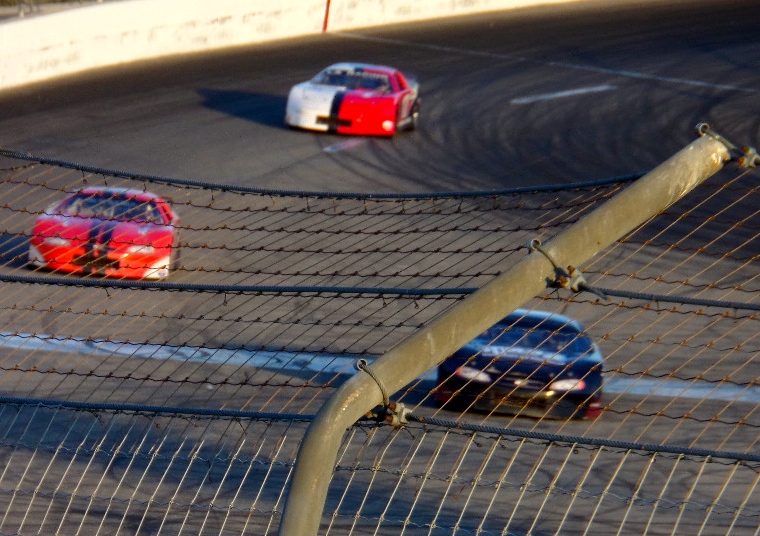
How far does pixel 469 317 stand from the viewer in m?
2.70

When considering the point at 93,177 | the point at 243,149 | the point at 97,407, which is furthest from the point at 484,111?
the point at 97,407

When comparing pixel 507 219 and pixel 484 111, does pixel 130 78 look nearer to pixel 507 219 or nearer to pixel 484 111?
pixel 484 111

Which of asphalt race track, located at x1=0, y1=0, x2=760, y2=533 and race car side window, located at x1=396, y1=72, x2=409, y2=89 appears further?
race car side window, located at x1=396, y1=72, x2=409, y2=89

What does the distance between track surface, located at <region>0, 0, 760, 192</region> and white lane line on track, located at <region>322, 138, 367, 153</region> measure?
5cm

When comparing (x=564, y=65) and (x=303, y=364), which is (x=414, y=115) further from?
(x=303, y=364)

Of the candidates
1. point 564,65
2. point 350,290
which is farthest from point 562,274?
point 564,65

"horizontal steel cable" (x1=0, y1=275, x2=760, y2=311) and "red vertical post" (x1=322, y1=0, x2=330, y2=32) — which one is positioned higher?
"horizontal steel cable" (x1=0, y1=275, x2=760, y2=311)

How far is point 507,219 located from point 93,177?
5.67 metres

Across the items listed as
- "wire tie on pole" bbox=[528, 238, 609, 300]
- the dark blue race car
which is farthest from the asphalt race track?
"wire tie on pole" bbox=[528, 238, 609, 300]

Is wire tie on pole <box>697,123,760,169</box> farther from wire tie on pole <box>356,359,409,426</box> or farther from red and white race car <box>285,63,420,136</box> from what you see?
red and white race car <box>285,63,420,136</box>

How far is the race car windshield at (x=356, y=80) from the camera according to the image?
59.5 ft

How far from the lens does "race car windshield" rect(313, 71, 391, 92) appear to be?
59.5ft

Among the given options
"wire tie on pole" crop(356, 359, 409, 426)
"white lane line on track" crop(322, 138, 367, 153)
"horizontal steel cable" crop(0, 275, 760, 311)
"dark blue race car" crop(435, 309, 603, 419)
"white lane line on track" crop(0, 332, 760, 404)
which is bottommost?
"white lane line on track" crop(322, 138, 367, 153)

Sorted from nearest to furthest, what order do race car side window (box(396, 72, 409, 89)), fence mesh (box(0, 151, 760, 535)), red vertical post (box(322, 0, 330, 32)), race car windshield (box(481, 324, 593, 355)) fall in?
fence mesh (box(0, 151, 760, 535)), race car windshield (box(481, 324, 593, 355)), race car side window (box(396, 72, 409, 89)), red vertical post (box(322, 0, 330, 32))
